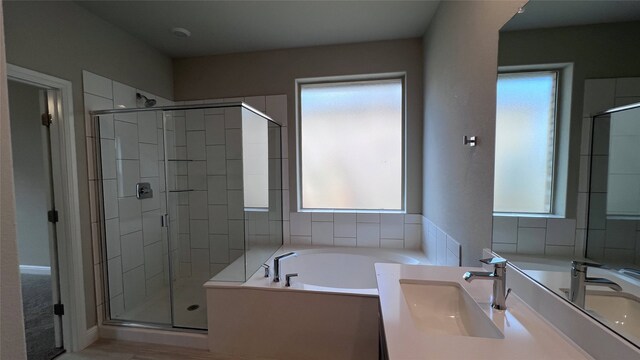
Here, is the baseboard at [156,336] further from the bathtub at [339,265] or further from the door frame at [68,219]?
the bathtub at [339,265]

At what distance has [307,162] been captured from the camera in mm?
2877

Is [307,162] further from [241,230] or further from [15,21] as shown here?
[15,21]

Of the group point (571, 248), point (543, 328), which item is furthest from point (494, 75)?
point (543, 328)

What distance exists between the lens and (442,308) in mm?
1191

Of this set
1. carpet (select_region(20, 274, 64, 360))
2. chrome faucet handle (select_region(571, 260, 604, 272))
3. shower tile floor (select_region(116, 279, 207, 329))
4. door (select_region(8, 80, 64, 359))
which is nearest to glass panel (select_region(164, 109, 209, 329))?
shower tile floor (select_region(116, 279, 207, 329))

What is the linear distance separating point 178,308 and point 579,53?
3066 millimetres

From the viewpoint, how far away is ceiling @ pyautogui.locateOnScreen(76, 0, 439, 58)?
2010 millimetres

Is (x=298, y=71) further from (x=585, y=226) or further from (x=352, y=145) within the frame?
(x=585, y=226)

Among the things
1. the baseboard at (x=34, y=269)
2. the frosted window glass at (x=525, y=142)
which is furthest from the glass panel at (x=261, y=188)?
the baseboard at (x=34, y=269)

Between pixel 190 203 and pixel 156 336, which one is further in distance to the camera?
pixel 190 203

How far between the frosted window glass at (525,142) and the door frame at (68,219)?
2.81m

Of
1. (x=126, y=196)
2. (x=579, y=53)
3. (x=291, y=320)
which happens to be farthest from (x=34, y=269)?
(x=579, y=53)

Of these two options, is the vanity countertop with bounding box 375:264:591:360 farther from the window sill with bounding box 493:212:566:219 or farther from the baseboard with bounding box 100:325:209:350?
the baseboard with bounding box 100:325:209:350

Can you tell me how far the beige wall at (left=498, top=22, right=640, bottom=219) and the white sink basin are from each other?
54 centimetres
